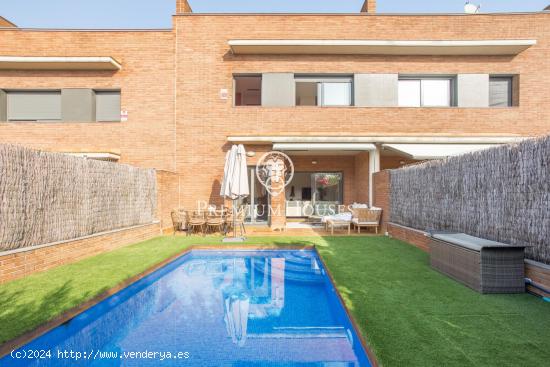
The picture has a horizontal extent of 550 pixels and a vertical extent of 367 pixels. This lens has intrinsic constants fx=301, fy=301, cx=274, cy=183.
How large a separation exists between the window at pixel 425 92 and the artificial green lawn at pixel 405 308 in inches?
442

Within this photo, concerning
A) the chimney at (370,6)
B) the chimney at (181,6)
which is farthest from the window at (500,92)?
the chimney at (181,6)

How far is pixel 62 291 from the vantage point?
599cm

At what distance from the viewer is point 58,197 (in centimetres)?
831

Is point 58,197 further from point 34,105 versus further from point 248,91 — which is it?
point 248,91

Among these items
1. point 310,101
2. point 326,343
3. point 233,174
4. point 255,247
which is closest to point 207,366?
point 326,343

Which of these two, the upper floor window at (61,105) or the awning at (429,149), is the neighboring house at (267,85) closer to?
the upper floor window at (61,105)

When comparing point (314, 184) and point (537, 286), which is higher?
point (314, 184)

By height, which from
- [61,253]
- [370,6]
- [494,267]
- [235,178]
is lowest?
[61,253]

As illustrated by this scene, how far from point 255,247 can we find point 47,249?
20.7 feet

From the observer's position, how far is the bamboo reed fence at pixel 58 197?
690 centimetres

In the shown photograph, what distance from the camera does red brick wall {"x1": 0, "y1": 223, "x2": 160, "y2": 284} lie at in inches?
263

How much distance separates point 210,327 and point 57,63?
17.5m

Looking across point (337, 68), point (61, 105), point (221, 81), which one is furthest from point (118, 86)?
point (337, 68)

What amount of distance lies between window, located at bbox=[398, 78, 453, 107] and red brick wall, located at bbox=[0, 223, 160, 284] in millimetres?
15287
